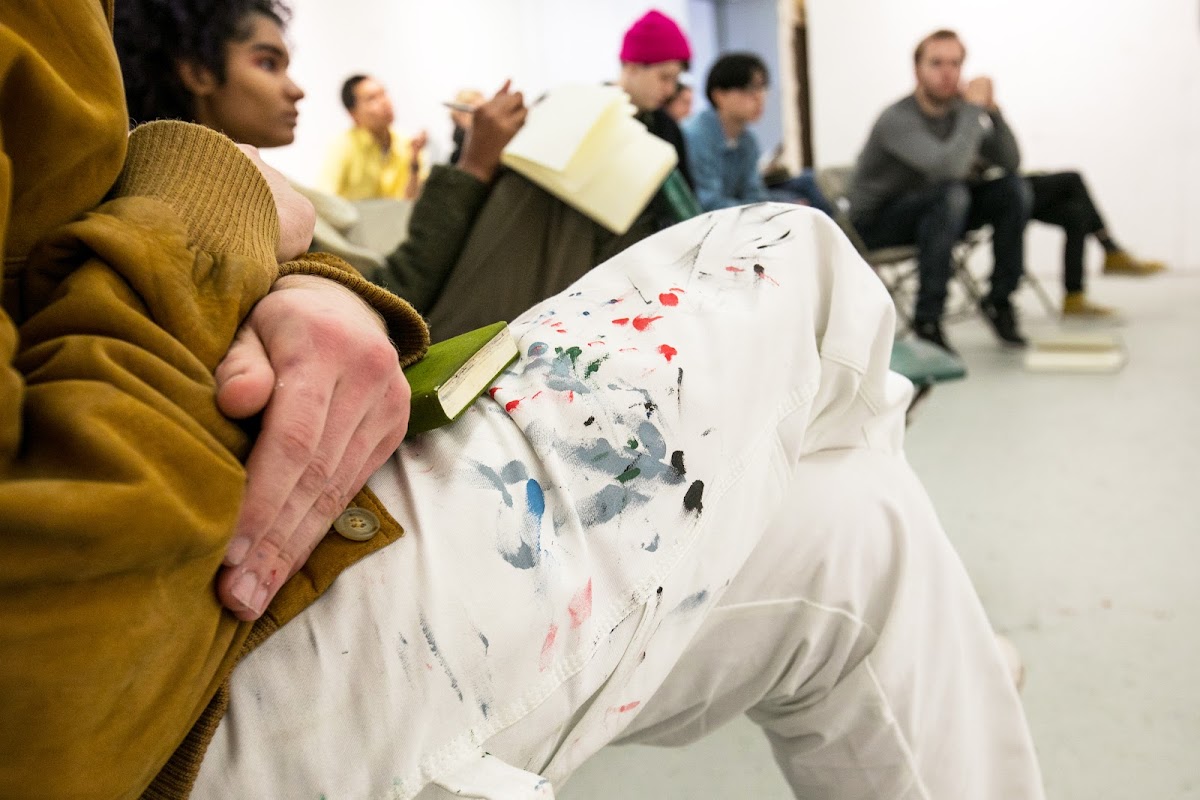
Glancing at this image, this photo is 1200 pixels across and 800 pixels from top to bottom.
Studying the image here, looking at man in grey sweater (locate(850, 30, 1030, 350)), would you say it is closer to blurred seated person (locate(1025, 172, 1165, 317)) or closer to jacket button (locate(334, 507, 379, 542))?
blurred seated person (locate(1025, 172, 1165, 317))

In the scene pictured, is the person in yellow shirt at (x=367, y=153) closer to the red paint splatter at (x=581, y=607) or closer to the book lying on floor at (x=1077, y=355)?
the book lying on floor at (x=1077, y=355)

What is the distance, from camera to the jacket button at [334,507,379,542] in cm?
47

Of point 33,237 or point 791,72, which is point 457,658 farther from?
point 791,72

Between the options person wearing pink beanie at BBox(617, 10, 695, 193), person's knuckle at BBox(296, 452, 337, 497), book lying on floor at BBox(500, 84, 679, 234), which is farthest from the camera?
person wearing pink beanie at BBox(617, 10, 695, 193)

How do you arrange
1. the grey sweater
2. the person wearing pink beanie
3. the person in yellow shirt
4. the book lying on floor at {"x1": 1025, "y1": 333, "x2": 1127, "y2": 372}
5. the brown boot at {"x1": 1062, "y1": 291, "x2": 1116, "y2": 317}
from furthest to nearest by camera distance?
the person in yellow shirt
the brown boot at {"x1": 1062, "y1": 291, "x2": 1116, "y2": 317}
the grey sweater
the person wearing pink beanie
the book lying on floor at {"x1": 1025, "y1": 333, "x2": 1127, "y2": 372}

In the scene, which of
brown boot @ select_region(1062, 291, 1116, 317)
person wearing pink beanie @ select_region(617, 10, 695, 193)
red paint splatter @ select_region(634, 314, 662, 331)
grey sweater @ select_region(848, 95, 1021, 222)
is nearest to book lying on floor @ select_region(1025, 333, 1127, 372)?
brown boot @ select_region(1062, 291, 1116, 317)

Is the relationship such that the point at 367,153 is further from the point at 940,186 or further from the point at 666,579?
the point at 666,579

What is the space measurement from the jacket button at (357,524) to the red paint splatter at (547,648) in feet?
0.32

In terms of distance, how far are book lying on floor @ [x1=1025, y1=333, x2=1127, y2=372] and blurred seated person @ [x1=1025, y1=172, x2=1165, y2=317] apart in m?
0.60

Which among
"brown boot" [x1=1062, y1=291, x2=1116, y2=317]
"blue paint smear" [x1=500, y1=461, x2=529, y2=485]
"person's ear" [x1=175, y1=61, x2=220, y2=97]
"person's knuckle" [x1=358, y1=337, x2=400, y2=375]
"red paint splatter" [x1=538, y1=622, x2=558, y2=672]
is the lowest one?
"brown boot" [x1=1062, y1=291, x2=1116, y2=317]

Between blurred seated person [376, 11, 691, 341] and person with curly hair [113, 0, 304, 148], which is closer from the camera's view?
person with curly hair [113, 0, 304, 148]

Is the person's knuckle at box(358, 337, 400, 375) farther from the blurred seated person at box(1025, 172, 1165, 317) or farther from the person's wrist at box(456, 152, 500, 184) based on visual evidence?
the blurred seated person at box(1025, 172, 1165, 317)

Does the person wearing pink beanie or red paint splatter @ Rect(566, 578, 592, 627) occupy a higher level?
the person wearing pink beanie

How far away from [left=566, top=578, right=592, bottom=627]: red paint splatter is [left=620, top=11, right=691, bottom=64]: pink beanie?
278 cm
